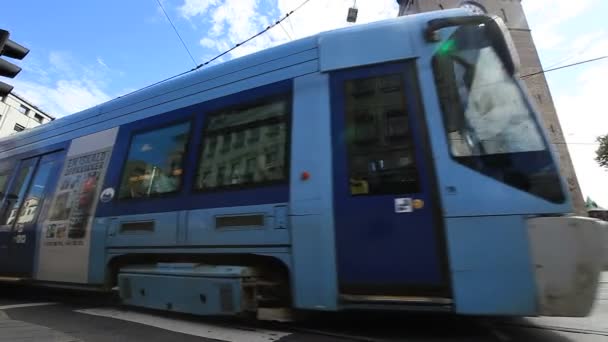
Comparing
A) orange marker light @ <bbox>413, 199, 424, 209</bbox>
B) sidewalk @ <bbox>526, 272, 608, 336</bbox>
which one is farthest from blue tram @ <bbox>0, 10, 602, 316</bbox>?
sidewalk @ <bbox>526, 272, 608, 336</bbox>

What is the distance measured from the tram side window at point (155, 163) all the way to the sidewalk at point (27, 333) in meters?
1.61

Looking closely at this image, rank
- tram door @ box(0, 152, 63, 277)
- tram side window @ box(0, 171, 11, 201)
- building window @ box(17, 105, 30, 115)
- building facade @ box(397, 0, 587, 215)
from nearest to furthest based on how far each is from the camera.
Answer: tram door @ box(0, 152, 63, 277) < tram side window @ box(0, 171, 11, 201) < building facade @ box(397, 0, 587, 215) < building window @ box(17, 105, 30, 115)

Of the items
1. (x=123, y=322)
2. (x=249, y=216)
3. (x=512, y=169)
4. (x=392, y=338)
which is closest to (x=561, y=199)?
(x=512, y=169)

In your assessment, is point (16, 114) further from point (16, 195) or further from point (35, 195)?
point (35, 195)

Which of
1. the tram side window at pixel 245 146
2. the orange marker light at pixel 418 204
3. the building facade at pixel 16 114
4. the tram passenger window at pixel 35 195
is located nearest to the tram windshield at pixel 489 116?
the orange marker light at pixel 418 204

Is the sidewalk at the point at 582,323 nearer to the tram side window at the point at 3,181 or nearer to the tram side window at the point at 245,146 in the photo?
the tram side window at the point at 245,146

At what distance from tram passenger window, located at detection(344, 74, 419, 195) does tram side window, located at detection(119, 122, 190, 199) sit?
2.03 m

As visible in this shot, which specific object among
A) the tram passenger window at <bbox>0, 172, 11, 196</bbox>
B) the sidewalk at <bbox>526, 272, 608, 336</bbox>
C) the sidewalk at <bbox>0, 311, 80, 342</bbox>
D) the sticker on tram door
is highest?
the tram passenger window at <bbox>0, 172, 11, 196</bbox>

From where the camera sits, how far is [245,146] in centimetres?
415

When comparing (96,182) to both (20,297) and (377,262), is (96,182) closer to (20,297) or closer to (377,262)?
(20,297)

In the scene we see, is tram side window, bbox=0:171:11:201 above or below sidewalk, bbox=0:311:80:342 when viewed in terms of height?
above

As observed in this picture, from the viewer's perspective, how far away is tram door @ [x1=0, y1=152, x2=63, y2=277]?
19.0 feet

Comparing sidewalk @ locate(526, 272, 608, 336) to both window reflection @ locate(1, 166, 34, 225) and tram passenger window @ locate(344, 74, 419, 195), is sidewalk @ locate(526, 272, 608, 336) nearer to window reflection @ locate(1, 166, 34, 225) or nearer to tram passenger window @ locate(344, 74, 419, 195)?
tram passenger window @ locate(344, 74, 419, 195)

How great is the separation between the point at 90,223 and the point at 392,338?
392cm
